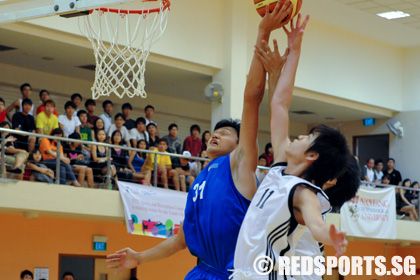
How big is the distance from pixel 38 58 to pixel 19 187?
419 centimetres

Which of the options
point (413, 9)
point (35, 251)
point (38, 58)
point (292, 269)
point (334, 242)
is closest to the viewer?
point (334, 242)

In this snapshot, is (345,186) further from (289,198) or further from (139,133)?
(139,133)

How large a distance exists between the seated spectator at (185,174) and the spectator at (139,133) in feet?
2.65

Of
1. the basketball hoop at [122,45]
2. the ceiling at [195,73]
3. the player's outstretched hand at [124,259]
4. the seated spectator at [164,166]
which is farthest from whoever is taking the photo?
the ceiling at [195,73]

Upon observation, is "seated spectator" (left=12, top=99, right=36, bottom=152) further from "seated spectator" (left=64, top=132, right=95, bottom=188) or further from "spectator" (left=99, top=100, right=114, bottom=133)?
"spectator" (left=99, top=100, right=114, bottom=133)

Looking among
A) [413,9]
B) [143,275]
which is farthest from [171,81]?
[413,9]

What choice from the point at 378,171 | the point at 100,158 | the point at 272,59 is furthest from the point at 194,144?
the point at 272,59

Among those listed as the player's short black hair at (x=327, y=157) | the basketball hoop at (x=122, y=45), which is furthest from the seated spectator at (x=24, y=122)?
the player's short black hair at (x=327, y=157)

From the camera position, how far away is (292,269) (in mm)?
3477

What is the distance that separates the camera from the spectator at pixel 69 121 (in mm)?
12000

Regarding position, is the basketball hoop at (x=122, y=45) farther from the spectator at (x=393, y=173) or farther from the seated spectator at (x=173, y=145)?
the spectator at (x=393, y=173)

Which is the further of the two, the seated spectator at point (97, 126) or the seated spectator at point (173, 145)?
the seated spectator at point (173, 145)

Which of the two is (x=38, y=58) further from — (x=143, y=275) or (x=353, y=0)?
(x=353, y=0)

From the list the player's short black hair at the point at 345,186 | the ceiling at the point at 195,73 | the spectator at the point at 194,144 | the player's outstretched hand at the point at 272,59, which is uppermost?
the ceiling at the point at 195,73
